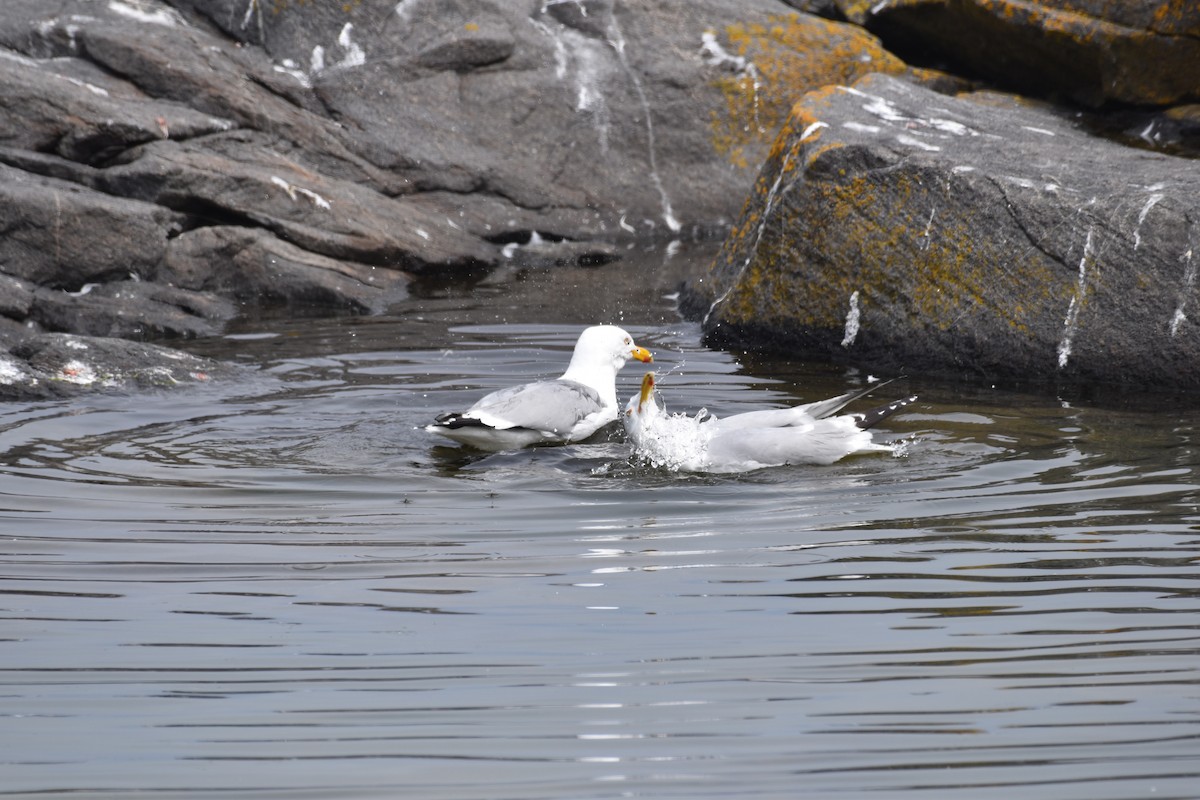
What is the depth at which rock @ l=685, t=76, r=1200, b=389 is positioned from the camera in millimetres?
7277

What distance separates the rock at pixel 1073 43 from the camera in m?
11.0

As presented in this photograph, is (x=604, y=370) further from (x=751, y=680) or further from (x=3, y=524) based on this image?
(x=751, y=680)

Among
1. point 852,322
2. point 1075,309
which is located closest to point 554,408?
point 852,322

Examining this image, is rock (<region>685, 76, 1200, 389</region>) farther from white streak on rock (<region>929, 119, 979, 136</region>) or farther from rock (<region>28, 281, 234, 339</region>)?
rock (<region>28, 281, 234, 339</region>)

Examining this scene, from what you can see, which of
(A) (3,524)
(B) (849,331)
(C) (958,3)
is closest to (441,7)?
(C) (958,3)

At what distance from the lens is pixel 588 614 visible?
382 cm

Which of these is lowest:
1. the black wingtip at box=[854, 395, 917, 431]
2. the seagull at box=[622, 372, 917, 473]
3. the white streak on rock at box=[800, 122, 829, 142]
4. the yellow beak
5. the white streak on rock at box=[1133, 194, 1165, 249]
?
the seagull at box=[622, 372, 917, 473]

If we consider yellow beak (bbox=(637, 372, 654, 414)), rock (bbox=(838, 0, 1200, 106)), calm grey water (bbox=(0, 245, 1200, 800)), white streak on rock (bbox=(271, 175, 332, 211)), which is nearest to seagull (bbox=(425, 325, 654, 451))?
calm grey water (bbox=(0, 245, 1200, 800))

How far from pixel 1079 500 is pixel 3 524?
361 centimetres

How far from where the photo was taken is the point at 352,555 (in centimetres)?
443

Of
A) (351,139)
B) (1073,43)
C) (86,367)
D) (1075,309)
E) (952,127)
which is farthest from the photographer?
(351,139)

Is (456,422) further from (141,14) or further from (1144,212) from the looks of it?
(141,14)

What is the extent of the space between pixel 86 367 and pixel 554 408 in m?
2.58

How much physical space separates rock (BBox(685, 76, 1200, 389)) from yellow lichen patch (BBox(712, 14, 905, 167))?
4.73m
